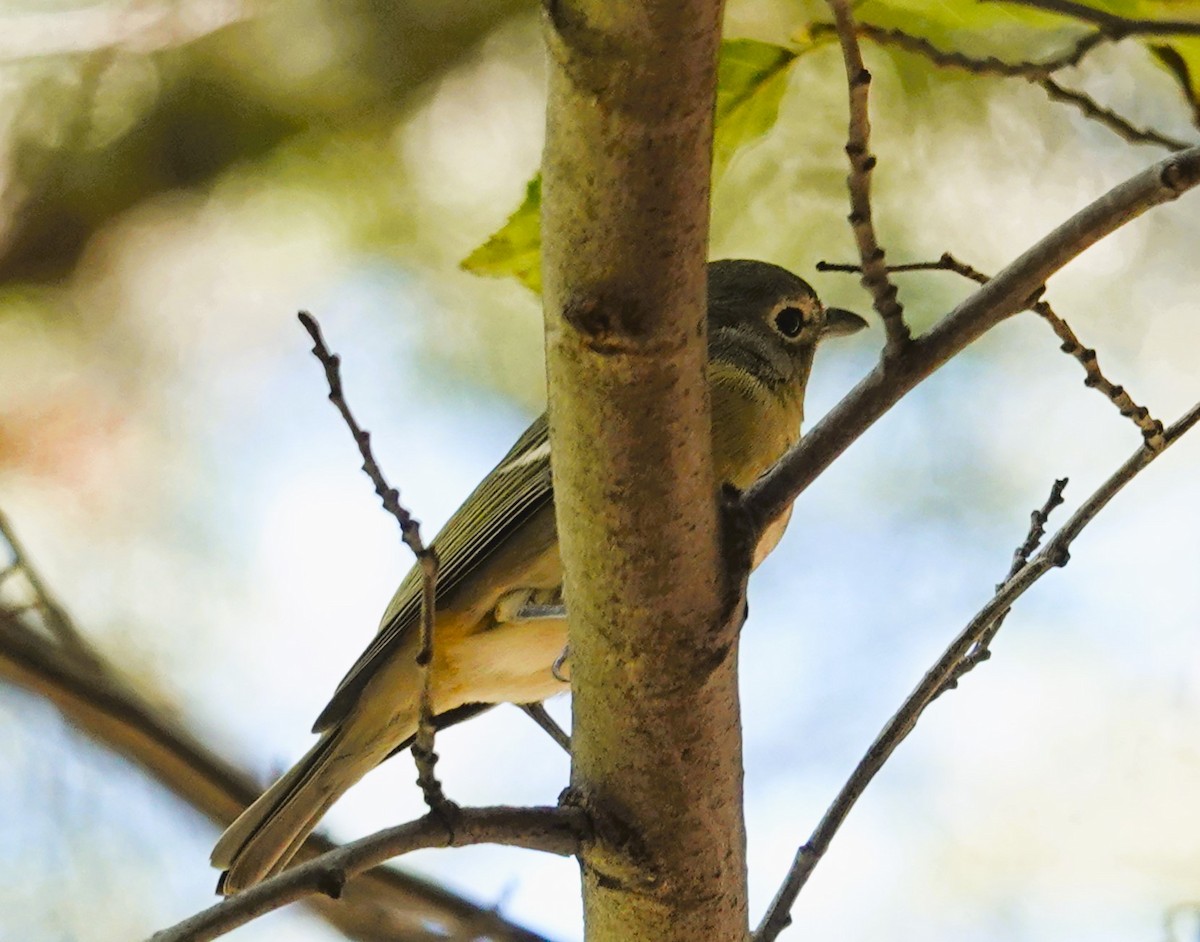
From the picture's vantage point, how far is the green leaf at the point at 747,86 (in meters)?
1.74

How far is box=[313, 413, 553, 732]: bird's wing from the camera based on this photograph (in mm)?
2432

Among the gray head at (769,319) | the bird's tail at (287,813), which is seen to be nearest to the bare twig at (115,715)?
the bird's tail at (287,813)

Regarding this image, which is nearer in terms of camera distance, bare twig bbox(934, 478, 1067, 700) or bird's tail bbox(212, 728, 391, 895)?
bare twig bbox(934, 478, 1067, 700)

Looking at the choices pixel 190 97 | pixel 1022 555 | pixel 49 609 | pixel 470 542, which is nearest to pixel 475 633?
pixel 470 542

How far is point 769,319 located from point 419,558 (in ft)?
5.55

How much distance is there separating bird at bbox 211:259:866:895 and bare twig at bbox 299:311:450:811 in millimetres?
899

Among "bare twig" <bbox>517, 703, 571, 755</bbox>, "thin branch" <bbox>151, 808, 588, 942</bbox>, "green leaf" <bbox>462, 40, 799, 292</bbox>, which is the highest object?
"green leaf" <bbox>462, 40, 799, 292</bbox>

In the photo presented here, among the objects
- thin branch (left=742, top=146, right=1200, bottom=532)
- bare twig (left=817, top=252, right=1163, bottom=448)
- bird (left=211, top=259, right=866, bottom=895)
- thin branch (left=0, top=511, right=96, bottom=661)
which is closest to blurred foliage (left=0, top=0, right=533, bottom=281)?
thin branch (left=0, top=511, right=96, bottom=661)

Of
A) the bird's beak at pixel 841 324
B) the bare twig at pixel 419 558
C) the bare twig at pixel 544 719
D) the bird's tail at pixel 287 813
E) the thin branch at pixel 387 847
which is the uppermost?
the bird's beak at pixel 841 324

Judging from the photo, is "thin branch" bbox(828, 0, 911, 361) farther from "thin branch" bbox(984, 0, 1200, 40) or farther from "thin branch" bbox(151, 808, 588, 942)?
"thin branch" bbox(151, 808, 588, 942)

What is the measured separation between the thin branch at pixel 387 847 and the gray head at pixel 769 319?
1.37 metres

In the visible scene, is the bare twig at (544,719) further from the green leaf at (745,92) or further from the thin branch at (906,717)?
the green leaf at (745,92)

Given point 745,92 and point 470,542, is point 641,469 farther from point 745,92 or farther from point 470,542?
point 470,542

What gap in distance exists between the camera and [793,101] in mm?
3215
